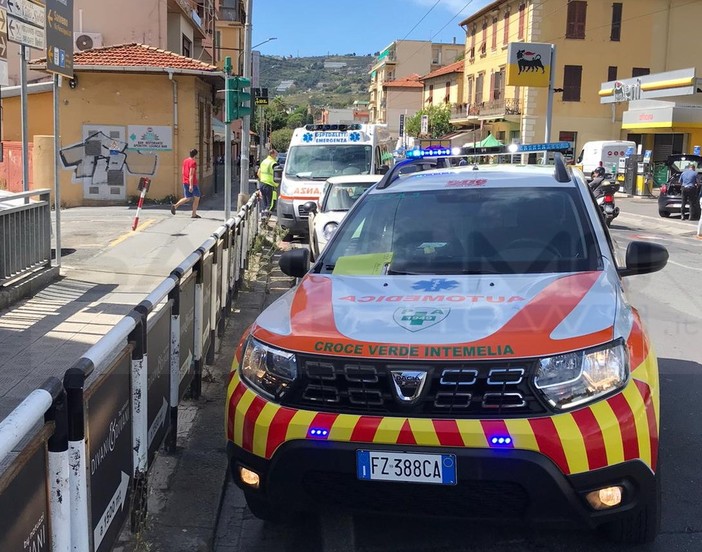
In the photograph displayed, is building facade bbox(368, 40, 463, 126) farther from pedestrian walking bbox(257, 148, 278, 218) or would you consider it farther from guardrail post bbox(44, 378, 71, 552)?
guardrail post bbox(44, 378, 71, 552)

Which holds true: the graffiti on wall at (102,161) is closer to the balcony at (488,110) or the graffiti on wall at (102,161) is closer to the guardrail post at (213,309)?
the guardrail post at (213,309)

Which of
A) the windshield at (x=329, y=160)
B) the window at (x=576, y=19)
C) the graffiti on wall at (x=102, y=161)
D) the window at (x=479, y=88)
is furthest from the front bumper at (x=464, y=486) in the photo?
the window at (x=479, y=88)

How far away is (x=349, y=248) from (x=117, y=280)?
690cm

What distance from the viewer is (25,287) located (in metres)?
9.84

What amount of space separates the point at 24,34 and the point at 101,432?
819cm

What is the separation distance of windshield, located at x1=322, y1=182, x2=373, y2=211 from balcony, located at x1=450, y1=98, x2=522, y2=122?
120 ft

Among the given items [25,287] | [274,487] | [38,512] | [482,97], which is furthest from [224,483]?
[482,97]

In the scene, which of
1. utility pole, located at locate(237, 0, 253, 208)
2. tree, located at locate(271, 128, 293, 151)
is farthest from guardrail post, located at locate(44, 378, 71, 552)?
tree, located at locate(271, 128, 293, 151)

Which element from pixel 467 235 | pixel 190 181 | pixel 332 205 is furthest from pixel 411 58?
pixel 467 235

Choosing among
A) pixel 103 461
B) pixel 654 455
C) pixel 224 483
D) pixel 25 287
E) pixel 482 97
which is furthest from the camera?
pixel 482 97

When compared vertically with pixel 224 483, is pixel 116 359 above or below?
above

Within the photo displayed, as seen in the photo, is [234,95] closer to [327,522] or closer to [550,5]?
[327,522]

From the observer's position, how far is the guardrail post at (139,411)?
3.58 meters

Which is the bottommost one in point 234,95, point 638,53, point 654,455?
point 654,455
